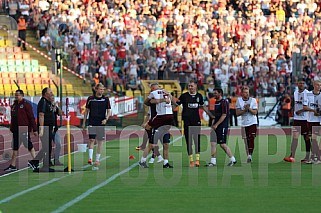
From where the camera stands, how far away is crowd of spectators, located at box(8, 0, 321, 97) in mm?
41875

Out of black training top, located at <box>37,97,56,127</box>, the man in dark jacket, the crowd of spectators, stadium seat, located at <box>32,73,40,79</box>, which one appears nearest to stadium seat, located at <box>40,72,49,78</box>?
stadium seat, located at <box>32,73,40,79</box>

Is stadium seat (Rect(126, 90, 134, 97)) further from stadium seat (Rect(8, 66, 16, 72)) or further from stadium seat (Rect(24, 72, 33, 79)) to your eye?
stadium seat (Rect(8, 66, 16, 72))

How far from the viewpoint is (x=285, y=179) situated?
17.4m

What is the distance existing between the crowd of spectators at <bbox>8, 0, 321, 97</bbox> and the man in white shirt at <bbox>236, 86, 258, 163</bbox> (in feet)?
64.0

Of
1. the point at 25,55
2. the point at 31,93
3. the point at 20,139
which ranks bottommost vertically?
the point at 31,93

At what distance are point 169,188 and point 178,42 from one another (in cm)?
→ 2804

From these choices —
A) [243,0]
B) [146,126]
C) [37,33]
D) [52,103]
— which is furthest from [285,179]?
[243,0]

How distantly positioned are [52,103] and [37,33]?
22652 millimetres

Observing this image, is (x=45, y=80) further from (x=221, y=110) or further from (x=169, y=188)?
(x=169, y=188)

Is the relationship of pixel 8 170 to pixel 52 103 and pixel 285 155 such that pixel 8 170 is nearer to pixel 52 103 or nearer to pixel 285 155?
pixel 52 103

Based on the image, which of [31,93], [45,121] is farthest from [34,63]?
[45,121]

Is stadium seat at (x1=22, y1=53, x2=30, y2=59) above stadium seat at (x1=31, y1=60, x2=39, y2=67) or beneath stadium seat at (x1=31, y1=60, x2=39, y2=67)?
above

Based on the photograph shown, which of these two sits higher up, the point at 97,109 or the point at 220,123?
the point at 97,109

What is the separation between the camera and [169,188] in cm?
1591
